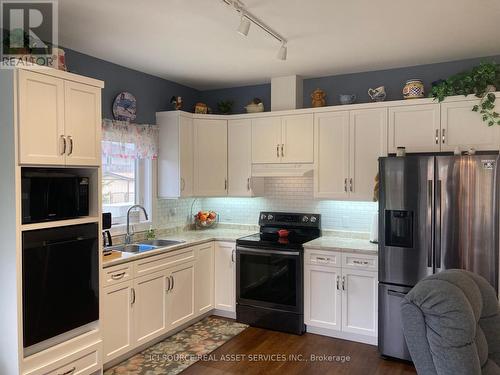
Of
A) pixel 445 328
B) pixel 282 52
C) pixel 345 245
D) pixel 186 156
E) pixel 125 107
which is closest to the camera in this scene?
pixel 445 328

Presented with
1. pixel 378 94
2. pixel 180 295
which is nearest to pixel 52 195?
pixel 180 295

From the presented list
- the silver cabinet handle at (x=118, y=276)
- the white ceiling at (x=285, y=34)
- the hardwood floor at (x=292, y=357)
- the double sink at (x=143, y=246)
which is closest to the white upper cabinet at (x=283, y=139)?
the white ceiling at (x=285, y=34)

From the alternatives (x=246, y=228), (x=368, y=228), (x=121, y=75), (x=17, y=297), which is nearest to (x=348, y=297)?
(x=368, y=228)

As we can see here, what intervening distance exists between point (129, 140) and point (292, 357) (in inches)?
97.6

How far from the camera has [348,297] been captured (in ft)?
12.1

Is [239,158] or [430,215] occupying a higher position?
[239,158]

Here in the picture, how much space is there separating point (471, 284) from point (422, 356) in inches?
16.2

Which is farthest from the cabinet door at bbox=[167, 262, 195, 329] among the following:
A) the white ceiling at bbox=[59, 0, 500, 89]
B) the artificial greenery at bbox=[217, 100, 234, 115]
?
the white ceiling at bbox=[59, 0, 500, 89]

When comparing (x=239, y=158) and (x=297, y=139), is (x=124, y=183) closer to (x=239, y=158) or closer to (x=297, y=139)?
(x=239, y=158)

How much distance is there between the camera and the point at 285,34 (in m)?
3.04

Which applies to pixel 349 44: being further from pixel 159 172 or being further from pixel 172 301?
pixel 172 301

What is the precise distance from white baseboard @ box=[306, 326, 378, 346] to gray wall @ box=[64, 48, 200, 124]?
2.67 m

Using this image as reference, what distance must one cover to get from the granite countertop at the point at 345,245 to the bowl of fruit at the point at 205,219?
1338 millimetres

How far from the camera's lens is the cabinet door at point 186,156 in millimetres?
4258
